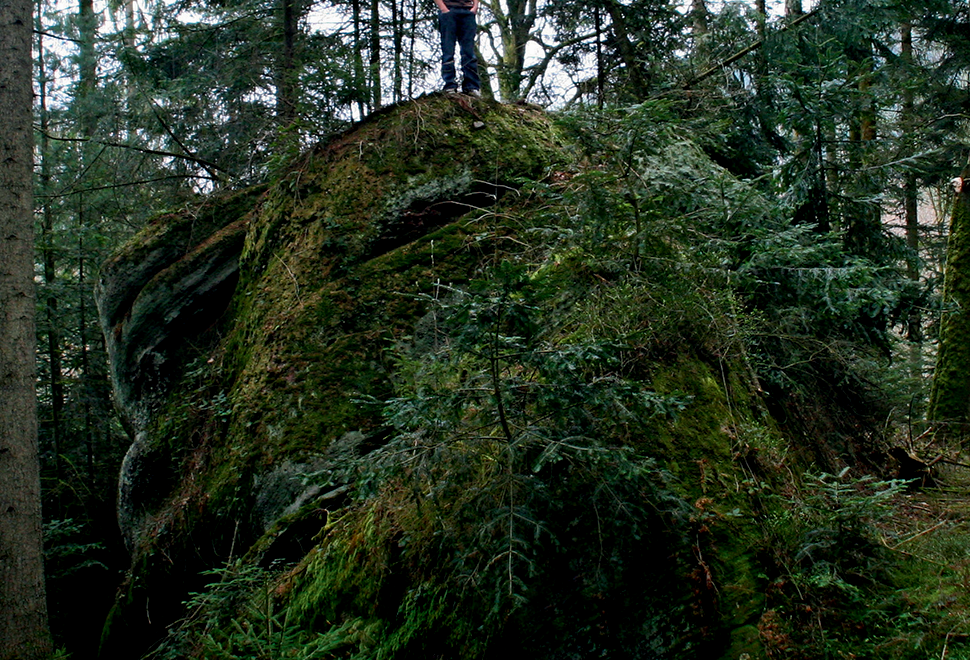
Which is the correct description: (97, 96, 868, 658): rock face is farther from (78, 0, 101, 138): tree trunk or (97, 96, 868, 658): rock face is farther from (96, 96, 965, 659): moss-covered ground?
(78, 0, 101, 138): tree trunk

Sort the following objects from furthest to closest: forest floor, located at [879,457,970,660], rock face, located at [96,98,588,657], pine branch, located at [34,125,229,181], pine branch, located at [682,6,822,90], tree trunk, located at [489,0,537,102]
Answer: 1. tree trunk, located at [489,0,537,102]
2. pine branch, located at [34,125,229,181]
3. pine branch, located at [682,6,822,90]
4. rock face, located at [96,98,588,657]
5. forest floor, located at [879,457,970,660]

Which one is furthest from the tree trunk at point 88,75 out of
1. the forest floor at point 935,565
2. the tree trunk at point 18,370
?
the forest floor at point 935,565

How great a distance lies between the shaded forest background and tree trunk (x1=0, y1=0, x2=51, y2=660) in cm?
98

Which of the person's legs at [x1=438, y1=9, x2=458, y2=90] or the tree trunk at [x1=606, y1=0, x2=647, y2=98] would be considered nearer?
the person's legs at [x1=438, y1=9, x2=458, y2=90]

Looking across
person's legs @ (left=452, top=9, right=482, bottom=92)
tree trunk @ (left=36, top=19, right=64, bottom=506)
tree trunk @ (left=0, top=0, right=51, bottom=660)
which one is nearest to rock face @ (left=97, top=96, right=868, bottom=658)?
person's legs @ (left=452, top=9, right=482, bottom=92)

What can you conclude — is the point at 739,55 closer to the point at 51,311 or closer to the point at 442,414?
the point at 442,414

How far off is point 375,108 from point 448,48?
1.12 meters

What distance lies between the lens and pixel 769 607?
292 cm

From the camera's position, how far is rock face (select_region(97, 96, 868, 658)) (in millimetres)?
2973

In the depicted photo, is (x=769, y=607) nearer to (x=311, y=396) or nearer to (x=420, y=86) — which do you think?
(x=311, y=396)

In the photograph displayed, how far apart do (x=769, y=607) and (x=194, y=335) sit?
679 cm

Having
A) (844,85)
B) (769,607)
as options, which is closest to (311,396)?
(769,607)

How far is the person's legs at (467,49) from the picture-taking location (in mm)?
7592

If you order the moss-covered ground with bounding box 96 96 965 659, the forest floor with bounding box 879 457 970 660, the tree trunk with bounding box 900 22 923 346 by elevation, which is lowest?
the forest floor with bounding box 879 457 970 660
